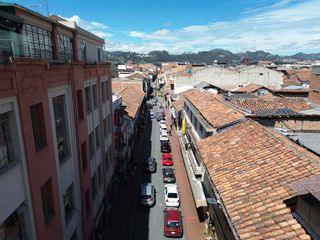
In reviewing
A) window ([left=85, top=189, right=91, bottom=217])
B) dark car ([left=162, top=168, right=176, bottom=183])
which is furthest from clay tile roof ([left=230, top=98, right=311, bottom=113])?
window ([left=85, top=189, right=91, bottom=217])

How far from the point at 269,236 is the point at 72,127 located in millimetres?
11180

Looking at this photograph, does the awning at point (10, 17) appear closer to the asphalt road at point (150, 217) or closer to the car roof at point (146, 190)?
the asphalt road at point (150, 217)

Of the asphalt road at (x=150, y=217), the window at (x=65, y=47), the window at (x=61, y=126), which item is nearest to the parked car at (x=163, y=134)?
the asphalt road at (x=150, y=217)

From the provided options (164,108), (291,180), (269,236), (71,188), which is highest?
(291,180)

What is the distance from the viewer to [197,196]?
74.5 feet

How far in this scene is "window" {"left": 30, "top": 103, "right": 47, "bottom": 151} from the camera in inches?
419

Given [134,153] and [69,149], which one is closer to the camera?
[69,149]

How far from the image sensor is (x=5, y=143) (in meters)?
8.94

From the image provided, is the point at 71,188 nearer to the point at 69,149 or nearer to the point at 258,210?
the point at 69,149

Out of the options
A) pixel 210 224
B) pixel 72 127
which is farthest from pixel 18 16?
pixel 210 224

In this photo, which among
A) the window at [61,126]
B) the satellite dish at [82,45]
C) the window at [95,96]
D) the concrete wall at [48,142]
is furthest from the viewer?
the window at [95,96]

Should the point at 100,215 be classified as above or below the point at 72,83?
below

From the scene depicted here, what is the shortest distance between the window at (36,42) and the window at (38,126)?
2.17 meters

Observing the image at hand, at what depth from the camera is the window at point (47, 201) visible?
1142cm
